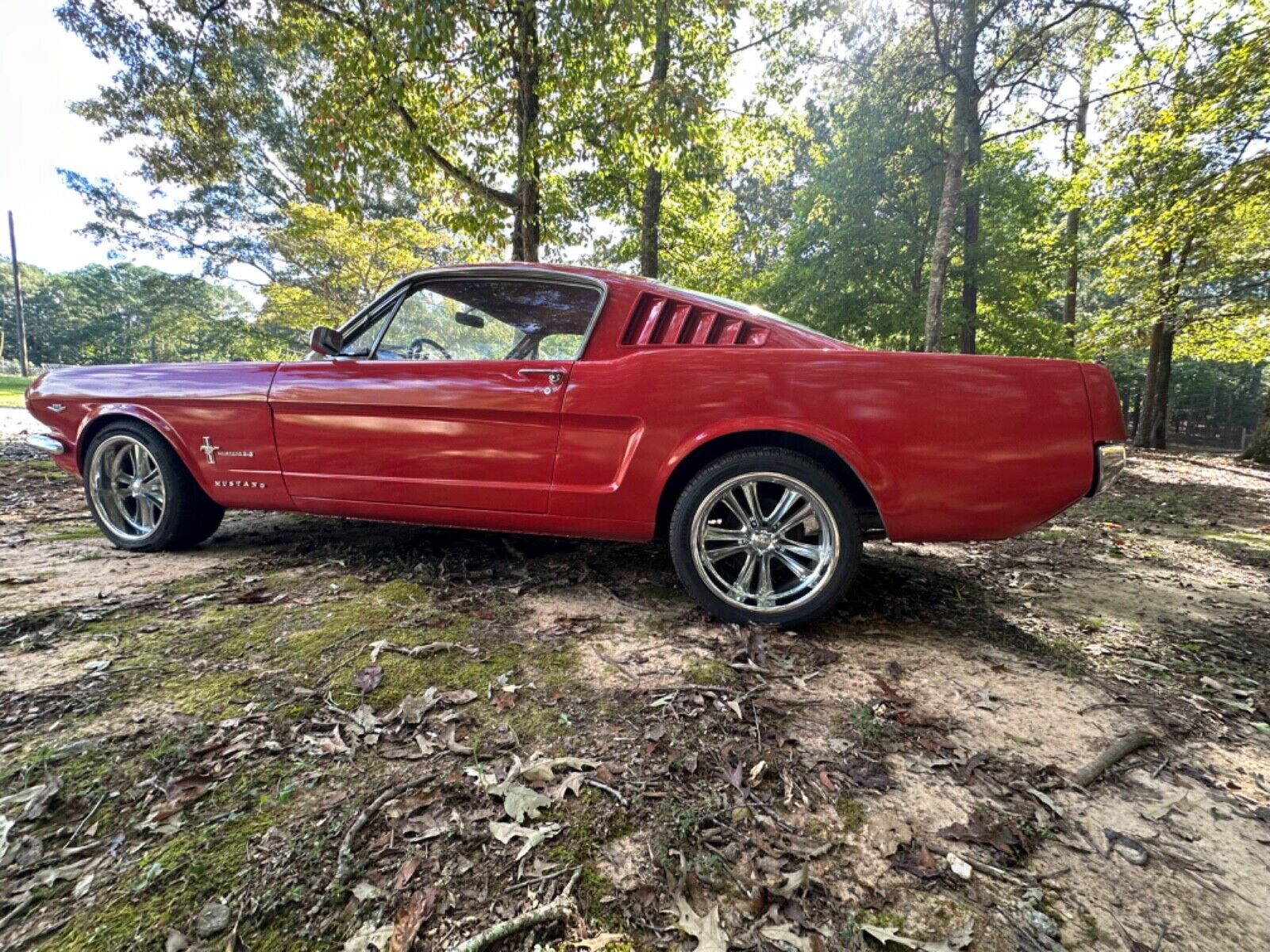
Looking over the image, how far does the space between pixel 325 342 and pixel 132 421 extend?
4.55 ft

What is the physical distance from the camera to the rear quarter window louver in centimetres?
252

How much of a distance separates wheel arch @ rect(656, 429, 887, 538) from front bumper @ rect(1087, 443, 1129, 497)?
759 millimetres

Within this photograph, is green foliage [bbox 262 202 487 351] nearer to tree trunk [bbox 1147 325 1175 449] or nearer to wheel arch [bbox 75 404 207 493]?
wheel arch [bbox 75 404 207 493]

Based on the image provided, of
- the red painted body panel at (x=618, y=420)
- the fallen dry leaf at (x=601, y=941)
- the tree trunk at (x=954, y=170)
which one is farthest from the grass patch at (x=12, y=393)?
the tree trunk at (x=954, y=170)

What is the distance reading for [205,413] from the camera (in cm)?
293

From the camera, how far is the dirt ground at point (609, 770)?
3.25ft

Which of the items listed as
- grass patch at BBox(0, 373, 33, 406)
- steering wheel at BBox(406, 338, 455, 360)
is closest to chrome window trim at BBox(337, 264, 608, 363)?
steering wheel at BBox(406, 338, 455, 360)

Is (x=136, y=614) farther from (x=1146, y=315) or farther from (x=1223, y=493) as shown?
(x=1146, y=315)

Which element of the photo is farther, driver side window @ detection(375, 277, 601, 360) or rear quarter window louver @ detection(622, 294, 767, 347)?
driver side window @ detection(375, 277, 601, 360)

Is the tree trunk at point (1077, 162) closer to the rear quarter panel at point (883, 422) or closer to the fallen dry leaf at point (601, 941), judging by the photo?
the rear quarter panel at point (883, 422)

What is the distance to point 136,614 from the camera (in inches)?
87.3

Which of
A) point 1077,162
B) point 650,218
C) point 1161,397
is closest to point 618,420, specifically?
point 650,218

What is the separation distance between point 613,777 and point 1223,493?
28.7 feet

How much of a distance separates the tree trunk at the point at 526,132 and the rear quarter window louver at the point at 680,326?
5.34m
